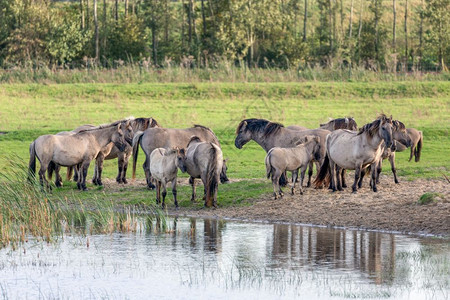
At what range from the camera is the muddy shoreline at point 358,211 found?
14.8 m

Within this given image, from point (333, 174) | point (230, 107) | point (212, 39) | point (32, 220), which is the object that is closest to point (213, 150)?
point (333, 174)

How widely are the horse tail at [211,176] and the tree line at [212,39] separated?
1251 inches

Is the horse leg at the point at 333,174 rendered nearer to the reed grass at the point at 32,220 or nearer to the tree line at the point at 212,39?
the reed grass at the point at 32,220

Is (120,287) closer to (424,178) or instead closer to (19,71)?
(424,178)

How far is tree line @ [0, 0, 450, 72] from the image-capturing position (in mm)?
51594

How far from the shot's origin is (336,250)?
514 inches

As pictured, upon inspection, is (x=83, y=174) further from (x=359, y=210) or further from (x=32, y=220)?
(x=359, y=210)

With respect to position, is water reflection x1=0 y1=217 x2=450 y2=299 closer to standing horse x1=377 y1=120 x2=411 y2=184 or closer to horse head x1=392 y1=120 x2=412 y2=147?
standing horse x1=377 y1=120 x2=411 y2=184

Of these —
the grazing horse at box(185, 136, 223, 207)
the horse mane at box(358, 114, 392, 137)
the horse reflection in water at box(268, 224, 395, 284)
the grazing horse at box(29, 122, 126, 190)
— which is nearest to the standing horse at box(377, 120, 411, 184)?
the horse mane at box(358, 114, 392, 137)

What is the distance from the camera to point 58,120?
99.8 feet

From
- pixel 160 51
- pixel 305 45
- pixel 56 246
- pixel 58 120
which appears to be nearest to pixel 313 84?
pixel 58 120

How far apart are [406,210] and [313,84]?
22.9m

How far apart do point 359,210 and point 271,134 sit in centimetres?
405

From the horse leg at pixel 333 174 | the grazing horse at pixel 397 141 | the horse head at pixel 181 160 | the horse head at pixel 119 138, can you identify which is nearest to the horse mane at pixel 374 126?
the horse leg at pixel 333 174
